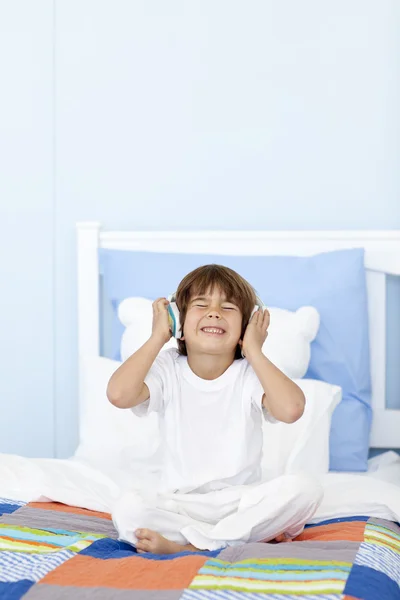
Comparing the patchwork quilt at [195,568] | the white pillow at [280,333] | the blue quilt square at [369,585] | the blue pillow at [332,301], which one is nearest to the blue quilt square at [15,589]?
the patchwork quilt at [195,568]

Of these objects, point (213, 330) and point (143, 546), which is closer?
point (143, 546)

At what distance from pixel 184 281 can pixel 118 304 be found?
70 cm

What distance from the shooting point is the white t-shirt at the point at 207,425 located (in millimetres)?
1517

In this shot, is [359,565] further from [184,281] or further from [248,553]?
[184,281]

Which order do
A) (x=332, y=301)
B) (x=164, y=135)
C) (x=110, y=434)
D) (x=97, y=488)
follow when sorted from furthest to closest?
(x=164, y=135) → (x=332, y=301) → (x=110, y=434) → (x=97, y=488)

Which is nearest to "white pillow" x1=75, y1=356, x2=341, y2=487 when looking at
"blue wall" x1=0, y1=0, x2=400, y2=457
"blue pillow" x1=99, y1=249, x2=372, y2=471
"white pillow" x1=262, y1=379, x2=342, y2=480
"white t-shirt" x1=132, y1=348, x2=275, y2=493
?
"white pillow" x1=262, y1=379, x2=342, y2=480

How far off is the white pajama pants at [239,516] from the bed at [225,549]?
1.9 inches

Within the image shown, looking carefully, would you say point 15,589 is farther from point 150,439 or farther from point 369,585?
point 150,439

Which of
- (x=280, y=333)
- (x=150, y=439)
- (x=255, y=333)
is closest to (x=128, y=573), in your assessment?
(x=255, y=333)

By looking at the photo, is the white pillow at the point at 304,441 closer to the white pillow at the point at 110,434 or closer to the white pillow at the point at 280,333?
the white pillow at the point at 280,333

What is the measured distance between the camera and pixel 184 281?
1.60 m

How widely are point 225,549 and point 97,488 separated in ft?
1.52

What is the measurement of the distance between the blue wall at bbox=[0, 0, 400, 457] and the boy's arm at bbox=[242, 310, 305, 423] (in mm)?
901

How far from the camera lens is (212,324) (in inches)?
60.4
